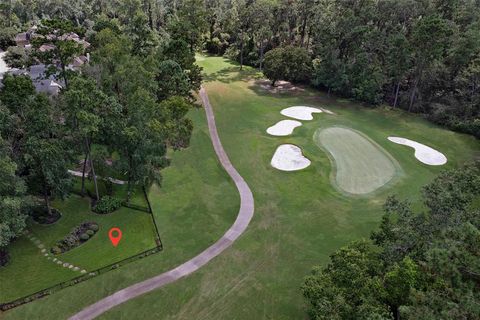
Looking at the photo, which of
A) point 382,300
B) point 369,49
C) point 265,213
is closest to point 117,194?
point 265,213

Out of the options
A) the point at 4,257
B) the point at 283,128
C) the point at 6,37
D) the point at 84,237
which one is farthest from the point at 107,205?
the point at 6,37

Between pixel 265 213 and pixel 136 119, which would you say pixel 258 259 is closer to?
pixel 265 213

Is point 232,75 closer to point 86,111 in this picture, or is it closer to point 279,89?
point 279,89

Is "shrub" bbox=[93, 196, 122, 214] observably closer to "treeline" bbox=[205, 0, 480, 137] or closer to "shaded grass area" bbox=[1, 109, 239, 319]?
"shaded grass area" bbox=[1, 109, 239, 319]

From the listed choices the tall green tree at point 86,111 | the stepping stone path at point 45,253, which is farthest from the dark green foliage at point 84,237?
the tall green tree at point 86,111

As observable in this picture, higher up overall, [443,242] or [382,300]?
[443,242]

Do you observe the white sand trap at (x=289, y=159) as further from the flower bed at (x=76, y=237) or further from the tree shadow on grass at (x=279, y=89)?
the tree shadow on grass at (x=279, y=89)

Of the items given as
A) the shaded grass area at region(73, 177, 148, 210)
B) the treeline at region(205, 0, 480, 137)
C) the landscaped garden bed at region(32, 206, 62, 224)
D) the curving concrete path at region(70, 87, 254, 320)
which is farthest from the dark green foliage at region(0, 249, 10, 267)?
the treeline at region(205, 0, 480, 137)
